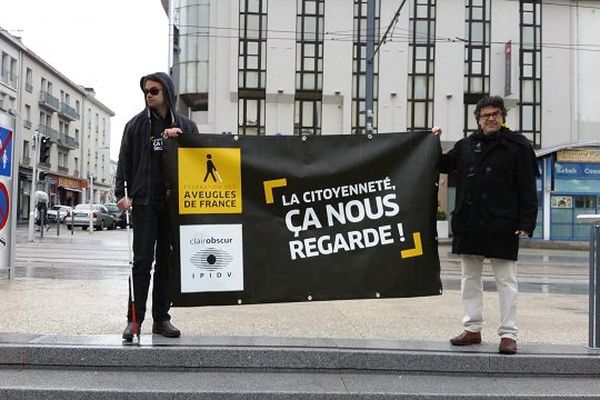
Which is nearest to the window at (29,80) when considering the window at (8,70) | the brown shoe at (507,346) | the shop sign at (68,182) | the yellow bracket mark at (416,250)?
the window at (8,70)

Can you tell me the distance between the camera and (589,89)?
1544 inches

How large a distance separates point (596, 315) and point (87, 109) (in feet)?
253

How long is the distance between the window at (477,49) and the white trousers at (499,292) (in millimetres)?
35132

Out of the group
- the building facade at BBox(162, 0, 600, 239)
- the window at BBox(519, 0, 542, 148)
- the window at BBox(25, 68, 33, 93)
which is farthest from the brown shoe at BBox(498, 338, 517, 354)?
the window at BBox(25, 68, 33, 93)

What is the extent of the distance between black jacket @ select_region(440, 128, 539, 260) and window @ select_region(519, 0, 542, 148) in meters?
36.4

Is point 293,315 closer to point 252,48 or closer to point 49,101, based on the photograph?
point 252,48

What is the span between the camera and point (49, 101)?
61062mm

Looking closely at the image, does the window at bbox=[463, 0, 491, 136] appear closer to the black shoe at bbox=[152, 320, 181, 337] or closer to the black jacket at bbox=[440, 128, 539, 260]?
the black jacket at bbox=[440, 128, 539, 260]

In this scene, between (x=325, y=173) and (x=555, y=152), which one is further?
(x=555, y=152)

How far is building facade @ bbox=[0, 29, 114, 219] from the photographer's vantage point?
53.3 meters

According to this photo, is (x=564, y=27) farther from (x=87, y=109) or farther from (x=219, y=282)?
(x=87, y=109)

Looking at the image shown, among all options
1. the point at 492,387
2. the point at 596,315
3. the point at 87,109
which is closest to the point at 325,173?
the point at 492,387

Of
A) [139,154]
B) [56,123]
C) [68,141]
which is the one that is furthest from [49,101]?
[139,154]

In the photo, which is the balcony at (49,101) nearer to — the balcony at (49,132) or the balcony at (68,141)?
the balcony at (49,132)
